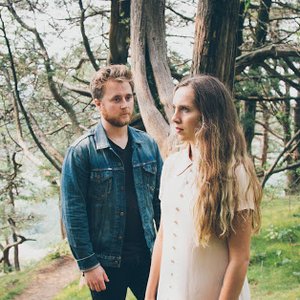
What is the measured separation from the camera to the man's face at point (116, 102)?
2605 mm

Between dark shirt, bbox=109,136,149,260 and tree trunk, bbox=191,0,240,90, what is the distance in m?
1.05

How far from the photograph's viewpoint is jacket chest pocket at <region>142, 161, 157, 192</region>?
2760 millimetres

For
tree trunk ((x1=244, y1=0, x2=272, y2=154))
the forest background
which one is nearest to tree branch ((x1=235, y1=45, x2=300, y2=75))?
the forest background

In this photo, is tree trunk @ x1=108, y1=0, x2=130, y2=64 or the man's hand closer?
the man's hand

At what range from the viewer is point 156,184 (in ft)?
9.48

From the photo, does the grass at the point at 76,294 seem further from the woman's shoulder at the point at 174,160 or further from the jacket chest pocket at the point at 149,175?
the woman's shoulder at the point at 174,160

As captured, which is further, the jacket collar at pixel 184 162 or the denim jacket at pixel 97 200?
the denim jacket at pixel 97 200

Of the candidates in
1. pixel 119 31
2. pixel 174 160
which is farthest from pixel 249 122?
pixel 174 160

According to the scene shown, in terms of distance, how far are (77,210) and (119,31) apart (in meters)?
A: 4.46

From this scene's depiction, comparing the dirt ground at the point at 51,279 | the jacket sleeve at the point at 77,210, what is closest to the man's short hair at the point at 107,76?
the jacket sleeve at the point at 77,210

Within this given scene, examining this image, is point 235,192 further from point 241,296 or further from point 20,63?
point 20,63

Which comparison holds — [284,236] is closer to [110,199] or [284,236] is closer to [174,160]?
[110,199]

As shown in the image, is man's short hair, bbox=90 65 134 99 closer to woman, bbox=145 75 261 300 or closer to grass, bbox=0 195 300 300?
woman, bbox=145 75 261 300

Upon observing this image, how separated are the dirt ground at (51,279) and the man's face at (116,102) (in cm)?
632
